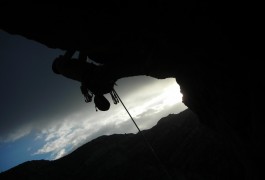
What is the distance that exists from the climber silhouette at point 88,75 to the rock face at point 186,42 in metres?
0.60

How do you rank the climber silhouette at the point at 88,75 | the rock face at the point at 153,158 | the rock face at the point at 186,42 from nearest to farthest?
the rock face at the point at 186,42 → the climber silhouette at the point at 88,75 → the rock face at the point at 153,158

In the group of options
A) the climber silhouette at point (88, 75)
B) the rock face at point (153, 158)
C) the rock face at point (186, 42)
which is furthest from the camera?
the rock face at point (153, 158)

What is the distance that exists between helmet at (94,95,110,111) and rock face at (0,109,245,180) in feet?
75.4

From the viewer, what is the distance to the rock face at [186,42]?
8047 mm

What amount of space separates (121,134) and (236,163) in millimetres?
26865

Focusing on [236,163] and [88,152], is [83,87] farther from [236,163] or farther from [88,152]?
[88,152]

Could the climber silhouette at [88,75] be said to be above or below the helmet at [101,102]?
above

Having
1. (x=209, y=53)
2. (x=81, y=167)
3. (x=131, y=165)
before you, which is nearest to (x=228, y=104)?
(x=209, y=53)

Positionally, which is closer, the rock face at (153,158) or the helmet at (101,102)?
the helmet at (101,102)

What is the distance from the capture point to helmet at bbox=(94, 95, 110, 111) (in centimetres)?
1133

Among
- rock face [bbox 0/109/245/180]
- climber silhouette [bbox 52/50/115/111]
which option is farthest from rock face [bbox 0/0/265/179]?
rock face [bbox 0/109/245/180]

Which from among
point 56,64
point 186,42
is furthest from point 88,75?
point 186,42

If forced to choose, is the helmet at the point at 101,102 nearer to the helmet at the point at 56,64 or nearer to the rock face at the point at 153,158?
the helmet at the point at 56,64

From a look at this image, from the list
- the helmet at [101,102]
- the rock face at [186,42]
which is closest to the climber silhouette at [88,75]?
the helmet at [101,102]
